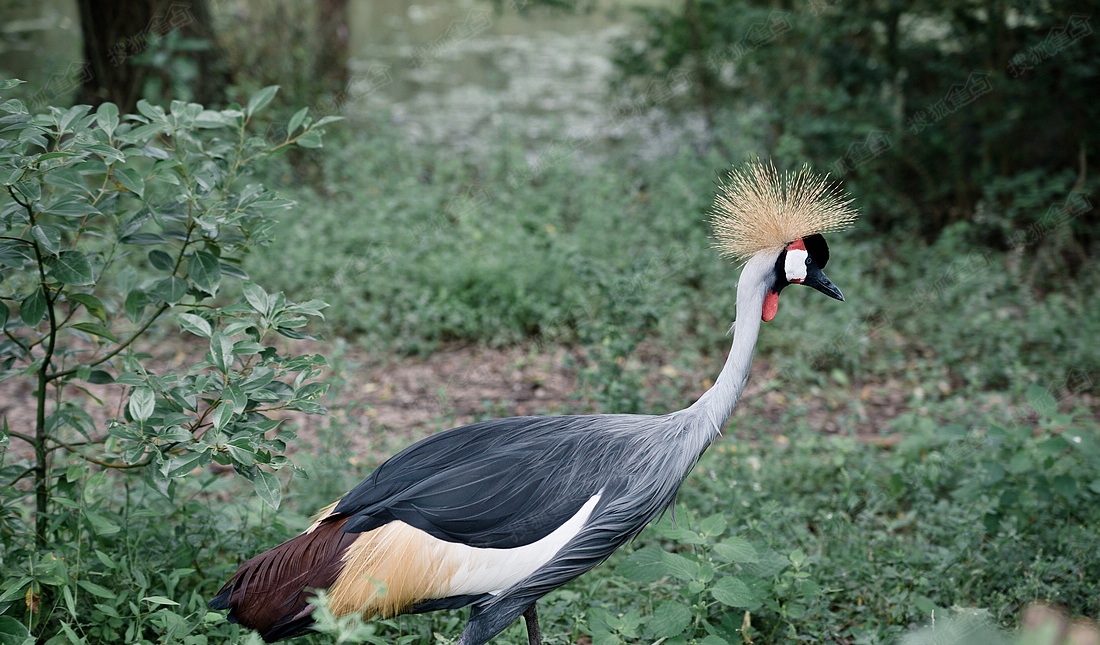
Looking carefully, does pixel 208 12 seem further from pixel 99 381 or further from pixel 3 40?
pixel 99 381

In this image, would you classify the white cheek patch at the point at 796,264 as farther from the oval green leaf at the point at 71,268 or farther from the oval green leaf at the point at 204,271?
the oval green leaf at the point at 71,268

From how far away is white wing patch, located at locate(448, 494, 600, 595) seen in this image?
2.19 meters

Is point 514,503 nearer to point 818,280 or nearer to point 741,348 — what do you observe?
point 741,348

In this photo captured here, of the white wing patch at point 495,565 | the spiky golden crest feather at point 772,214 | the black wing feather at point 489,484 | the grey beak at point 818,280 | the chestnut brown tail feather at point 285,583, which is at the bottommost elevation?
the chestnut brown tail feather at point 285,583

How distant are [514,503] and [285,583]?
1.99 feet

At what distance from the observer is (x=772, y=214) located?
7.76 feet

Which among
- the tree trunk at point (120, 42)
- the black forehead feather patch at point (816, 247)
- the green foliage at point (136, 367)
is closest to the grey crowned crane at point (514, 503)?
the black forehead feather patch at point (816, 247)

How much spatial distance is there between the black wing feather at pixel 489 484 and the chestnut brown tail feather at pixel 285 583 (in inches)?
3.0

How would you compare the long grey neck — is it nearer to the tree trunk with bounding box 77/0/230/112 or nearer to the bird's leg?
the bird's leg

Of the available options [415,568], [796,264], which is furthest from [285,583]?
[796,264]

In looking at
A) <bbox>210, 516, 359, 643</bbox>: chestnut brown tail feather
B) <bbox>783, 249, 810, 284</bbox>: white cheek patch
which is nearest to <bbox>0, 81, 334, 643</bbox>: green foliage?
<bbox>210, 516, 359, 643</bbox>: chestnut brown tail feather

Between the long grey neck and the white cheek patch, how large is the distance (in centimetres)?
5

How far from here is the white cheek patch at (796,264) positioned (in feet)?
7.78

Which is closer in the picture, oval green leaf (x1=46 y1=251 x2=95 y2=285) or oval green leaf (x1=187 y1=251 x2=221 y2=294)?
oval green leaf (x1=46 y1=251 x2=95 y2=285)
